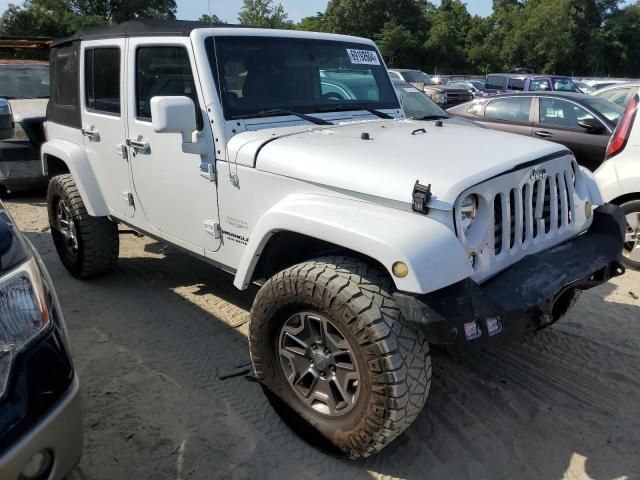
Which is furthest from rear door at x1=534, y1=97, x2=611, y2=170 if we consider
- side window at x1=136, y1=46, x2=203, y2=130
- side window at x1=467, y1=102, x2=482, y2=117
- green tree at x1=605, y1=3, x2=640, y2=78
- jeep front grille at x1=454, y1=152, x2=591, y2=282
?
green tree at x1=605, y1=3, x2=640, y2=78

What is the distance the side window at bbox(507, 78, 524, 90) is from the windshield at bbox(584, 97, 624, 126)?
9.80m

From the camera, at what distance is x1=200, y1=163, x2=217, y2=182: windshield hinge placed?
10.3 ft

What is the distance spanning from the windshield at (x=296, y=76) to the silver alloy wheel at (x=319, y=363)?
51.1 inches

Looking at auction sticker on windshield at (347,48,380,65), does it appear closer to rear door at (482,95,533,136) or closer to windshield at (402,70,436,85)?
rear door at (482,95,533,136)

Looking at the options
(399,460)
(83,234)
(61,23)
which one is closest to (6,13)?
(61,23)

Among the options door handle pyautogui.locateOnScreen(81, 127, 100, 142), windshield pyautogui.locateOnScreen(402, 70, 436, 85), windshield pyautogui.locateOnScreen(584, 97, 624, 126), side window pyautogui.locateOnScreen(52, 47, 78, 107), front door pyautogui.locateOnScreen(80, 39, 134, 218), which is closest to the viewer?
front door pyautogui.locateOnScreen(80, 39, 134, 218)

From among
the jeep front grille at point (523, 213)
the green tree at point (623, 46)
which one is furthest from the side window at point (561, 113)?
the green tree at point (623, 46)

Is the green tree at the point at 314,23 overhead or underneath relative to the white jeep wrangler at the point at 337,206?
overhead

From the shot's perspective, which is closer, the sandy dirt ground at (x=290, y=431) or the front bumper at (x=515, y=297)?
the front bumper at (x=515, y=297)

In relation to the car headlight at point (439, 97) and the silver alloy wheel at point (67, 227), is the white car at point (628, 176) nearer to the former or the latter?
→ the silver alloy wheel at point (67, 227)

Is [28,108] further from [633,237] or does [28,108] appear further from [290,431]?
[633,237]

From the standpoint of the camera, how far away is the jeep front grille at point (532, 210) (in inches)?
101

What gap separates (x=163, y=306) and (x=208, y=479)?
1.96 metres

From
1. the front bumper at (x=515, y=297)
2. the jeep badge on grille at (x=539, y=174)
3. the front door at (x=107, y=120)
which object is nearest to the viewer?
the front bumper at (x=515, y=297)
